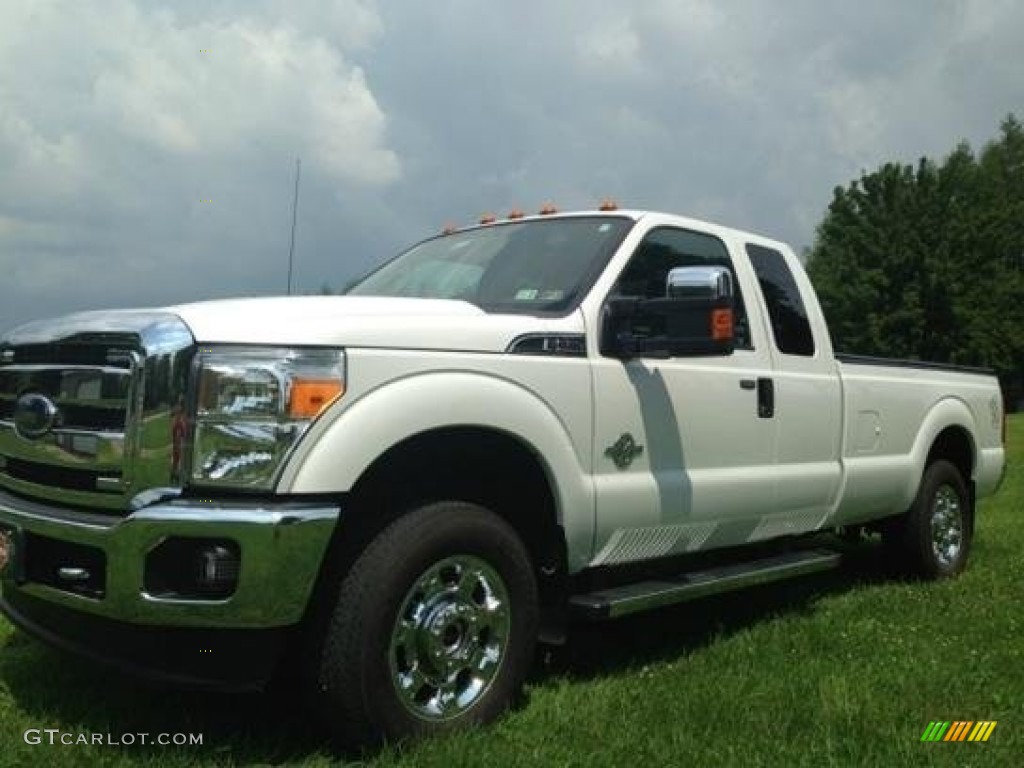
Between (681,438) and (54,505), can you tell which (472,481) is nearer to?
(681,438)

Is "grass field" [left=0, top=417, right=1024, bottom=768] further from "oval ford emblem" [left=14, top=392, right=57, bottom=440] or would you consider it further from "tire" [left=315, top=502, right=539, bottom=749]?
"oval ford emblem" [left=14, top=392, right=57, bottom=440]

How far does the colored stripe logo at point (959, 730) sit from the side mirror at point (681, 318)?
1.54 m

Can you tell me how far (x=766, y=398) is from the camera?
16.2ft

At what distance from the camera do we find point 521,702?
3.96m

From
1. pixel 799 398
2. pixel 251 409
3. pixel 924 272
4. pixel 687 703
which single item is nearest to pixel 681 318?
pixel 687 703

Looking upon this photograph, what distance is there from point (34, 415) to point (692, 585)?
2611 mm

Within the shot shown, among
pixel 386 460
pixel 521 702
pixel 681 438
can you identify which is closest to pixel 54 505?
pixel 386 460

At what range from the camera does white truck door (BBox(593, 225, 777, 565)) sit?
13.5 feet

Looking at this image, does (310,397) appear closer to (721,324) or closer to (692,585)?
(721,324)

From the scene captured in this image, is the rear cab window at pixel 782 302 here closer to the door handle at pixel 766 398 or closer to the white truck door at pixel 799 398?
the white truck door at pixel 799 398

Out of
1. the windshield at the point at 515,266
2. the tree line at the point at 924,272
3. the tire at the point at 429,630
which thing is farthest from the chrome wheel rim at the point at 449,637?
the tree line at the point at 924,272

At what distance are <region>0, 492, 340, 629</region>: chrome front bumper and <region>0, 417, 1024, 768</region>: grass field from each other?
1.72 feet

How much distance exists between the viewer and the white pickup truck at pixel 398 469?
3.12 m

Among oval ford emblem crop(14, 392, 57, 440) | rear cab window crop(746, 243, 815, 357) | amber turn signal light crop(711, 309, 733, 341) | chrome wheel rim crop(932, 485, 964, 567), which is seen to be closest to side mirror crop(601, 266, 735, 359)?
amber turn signal light crop(711, 309, 733, 341)
